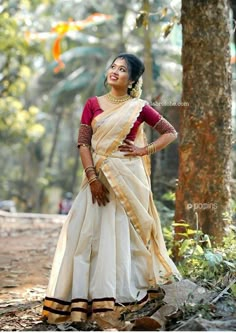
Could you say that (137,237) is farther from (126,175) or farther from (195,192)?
(195,192)

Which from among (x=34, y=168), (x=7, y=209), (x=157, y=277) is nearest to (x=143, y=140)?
(x=157, y=277)

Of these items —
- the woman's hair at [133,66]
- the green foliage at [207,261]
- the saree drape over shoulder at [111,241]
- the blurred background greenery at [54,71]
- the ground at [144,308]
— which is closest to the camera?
the ground at [144,308]

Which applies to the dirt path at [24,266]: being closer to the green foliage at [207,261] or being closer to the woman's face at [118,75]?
the green foliage at [207,261]

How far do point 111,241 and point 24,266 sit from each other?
125 inches

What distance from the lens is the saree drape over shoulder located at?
3.95m

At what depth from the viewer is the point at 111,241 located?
3.99 metres

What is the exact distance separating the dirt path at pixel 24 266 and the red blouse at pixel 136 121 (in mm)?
1548

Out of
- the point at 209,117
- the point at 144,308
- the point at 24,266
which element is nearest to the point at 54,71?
the point at 24,266

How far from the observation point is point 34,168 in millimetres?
26875

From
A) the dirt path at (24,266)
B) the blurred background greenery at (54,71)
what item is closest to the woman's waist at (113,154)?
the dirt path at (24,266)

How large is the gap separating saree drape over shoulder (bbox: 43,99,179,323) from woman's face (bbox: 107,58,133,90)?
0.54 ft

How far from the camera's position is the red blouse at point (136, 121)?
4.18 metres


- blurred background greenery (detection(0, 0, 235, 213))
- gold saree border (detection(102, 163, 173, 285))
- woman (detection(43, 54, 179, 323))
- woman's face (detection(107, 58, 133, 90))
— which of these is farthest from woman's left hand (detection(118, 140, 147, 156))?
blurred background greenery (detection(0, 0, 235, 213))

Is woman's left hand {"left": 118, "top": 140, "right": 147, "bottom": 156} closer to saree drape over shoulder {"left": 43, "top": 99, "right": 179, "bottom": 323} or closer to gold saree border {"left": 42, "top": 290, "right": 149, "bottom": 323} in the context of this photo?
saree drape over shoulder {"left": 43, "top": 99, "right": 179, "bottom": 323}
